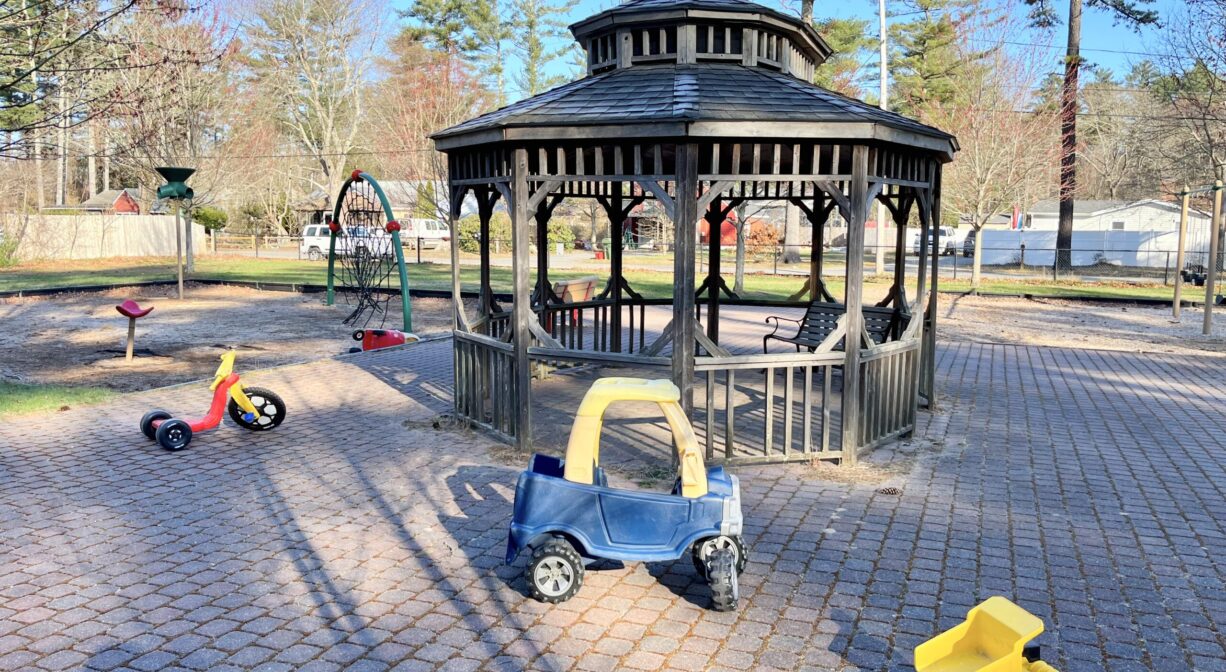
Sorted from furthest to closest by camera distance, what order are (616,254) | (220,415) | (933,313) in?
(616,254)
(933,313)
(220,415)

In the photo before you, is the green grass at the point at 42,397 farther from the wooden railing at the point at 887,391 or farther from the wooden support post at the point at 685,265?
the wooden railing at the point at 887,391

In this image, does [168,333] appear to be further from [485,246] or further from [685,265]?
[685,265]

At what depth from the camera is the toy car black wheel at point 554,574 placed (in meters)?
4.81

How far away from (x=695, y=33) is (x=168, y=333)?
38.2ft

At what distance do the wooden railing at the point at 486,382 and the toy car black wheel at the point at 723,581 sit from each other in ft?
11.6

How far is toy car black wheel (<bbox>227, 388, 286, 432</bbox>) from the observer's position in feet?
27.8

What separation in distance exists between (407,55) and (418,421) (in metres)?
37.8

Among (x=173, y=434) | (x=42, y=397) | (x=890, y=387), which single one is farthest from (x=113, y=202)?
(x=890, y=387)

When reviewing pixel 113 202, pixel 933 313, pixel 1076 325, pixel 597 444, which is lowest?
pixel 1076 325

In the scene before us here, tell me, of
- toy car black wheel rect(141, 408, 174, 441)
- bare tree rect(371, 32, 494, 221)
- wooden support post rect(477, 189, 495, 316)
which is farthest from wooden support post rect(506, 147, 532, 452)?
bare tree rect(371, 32, 494, 221)

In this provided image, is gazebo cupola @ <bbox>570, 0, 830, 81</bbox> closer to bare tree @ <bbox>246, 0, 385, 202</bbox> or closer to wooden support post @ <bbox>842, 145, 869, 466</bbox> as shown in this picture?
wooden support post @ <bbox>842, 145, 869, 466</bbox>

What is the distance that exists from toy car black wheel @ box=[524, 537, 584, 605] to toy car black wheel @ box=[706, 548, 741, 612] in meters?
0.73

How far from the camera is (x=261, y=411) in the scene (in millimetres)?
8594

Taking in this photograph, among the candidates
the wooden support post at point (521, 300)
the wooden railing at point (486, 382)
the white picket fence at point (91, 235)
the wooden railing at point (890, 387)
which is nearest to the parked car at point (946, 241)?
the white picket fence at point (91, 235)
